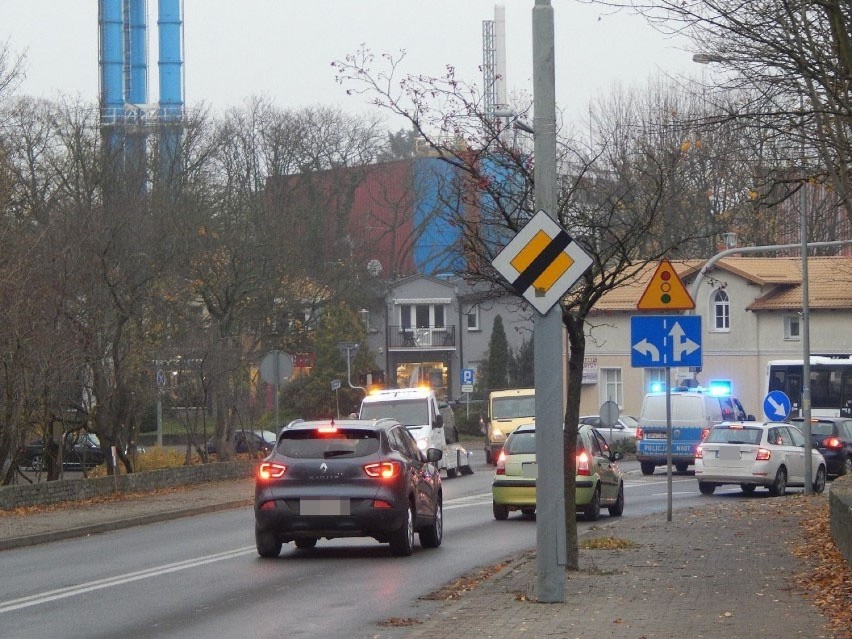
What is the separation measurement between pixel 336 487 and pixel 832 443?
75.5ft

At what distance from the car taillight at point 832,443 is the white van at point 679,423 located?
2.99m

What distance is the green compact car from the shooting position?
72.0 ft

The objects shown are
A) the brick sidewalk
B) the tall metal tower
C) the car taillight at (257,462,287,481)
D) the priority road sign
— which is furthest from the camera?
the tall metal tower

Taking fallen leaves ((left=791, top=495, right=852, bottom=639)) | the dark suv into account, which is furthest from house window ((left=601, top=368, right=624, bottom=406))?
fallen leaves ((left=791, top=495, right=852, bottom=639))

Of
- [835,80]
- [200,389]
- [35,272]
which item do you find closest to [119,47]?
[200,389]

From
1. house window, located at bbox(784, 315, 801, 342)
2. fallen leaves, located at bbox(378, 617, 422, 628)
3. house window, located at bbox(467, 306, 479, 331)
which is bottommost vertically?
fallen leaves, located at bbox(378, 617, 422, 628)

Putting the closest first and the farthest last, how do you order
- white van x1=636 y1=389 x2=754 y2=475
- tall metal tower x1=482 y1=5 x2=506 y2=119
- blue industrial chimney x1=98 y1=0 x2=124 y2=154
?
1. white van x1=636 y1=389 x2=754 y2=475
2. blue industrial chimney x1=98 y1=0 x2=124 y2=154
3. tall metal tower x1=482 y1=5 x2=506 y2=119

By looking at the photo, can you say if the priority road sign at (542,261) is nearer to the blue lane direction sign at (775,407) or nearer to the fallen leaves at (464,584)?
the fallen leaves at (464,584)

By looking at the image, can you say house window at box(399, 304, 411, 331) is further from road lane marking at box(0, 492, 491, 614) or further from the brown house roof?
road lane marking at box(0, 492, 491, 614)

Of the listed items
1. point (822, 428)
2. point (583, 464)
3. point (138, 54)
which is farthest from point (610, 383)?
point (583, 464)

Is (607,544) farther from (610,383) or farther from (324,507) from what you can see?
(610,383)

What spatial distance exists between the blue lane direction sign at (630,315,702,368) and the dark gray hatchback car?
391 cm

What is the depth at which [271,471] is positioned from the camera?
53.2ft

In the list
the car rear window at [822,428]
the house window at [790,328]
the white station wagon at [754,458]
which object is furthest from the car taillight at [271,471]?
the house window at [790,328]
